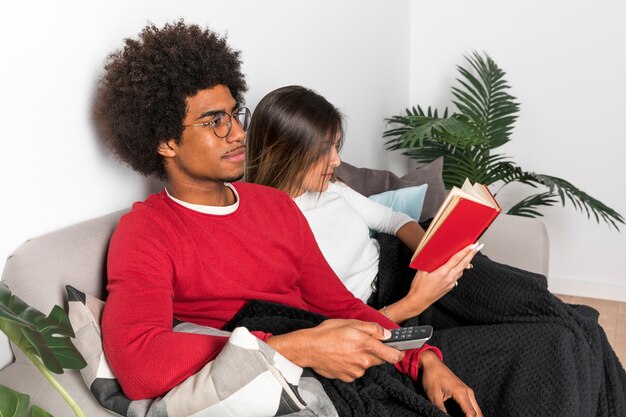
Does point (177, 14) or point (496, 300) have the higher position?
point (177, 14)

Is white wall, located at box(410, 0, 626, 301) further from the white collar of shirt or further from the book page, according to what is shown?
the white collar of shirt

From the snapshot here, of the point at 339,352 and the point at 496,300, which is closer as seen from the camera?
the point at 339,352

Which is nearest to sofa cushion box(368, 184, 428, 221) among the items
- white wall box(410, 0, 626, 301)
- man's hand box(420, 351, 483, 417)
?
man's hand box(420, 351, 483, 417)

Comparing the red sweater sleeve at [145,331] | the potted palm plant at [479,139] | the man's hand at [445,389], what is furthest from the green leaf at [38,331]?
the potted palm plant at [479,139]

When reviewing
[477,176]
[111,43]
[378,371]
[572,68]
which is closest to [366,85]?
[477,176]

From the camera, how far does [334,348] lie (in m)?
1.26

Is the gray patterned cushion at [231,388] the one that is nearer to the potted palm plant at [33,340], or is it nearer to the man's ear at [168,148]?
the potted palm plant at [33,340]

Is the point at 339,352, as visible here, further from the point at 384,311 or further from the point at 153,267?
the point at 384,311

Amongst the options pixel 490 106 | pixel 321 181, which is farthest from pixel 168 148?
pixel 490 106

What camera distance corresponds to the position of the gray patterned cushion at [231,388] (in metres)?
1.12

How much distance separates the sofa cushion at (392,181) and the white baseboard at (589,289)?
1.36 meters

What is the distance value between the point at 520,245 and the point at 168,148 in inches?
48.8

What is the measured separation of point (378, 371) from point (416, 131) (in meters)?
1.56

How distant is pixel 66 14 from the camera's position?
1400 millimetres
